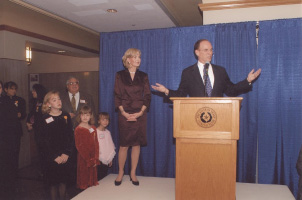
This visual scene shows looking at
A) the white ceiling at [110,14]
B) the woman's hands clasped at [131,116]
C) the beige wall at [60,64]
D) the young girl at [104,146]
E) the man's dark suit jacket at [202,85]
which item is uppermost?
the white ceiling at [110,14]

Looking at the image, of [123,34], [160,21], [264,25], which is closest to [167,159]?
[123,34]

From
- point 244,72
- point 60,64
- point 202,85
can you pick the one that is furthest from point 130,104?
point 60,64

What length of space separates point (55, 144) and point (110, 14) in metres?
3.06

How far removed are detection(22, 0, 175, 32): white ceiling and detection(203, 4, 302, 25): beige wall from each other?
3.84 ft

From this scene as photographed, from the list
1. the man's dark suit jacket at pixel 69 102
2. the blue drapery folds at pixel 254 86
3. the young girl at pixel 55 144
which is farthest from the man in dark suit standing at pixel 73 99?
the blue drapery folds at pixel 254 86

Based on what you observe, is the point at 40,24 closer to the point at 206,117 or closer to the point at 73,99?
the point at 73,99

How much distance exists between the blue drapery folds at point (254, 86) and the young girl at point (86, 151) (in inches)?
30.5

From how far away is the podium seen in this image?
226cm

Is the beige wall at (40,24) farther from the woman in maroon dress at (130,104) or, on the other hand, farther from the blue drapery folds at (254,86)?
the woman in maroon dress at (130,104)

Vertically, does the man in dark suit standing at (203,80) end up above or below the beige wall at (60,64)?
below

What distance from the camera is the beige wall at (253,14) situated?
137 inches

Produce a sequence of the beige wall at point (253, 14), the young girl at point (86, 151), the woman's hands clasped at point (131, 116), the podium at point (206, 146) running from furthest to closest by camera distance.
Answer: the beige wall at point (253, 14), the young girl at point (86, 151), the woman's hands clasped at point (131, 116), the podium at point (206, 146)

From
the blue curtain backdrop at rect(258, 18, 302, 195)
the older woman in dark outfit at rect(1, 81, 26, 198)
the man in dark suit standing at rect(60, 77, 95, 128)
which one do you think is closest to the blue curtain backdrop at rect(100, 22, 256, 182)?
the blue curtain backdrop at rect(258, 18, 302, 195)

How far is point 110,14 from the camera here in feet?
16.0
